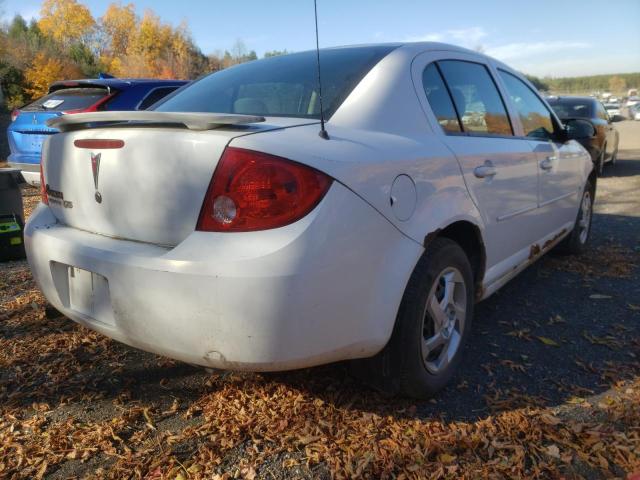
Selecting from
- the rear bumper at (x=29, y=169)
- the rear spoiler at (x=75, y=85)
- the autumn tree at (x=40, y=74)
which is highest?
the autumn tree at (x=40, y=74)

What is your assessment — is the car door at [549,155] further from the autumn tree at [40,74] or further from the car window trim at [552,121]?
the autumn tree at [40,74]

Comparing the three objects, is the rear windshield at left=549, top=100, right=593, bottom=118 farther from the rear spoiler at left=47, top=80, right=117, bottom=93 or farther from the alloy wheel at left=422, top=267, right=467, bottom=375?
the alloy wheel at left=422, top=267, right=467, bottom=375

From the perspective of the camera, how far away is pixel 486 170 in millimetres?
2604

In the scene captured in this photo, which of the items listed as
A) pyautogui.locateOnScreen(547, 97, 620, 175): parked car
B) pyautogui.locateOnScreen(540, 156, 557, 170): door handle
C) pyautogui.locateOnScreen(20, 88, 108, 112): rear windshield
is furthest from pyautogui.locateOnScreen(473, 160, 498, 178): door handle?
pyautogui.locateOnScreen(547, 97, 620, 175): parked car

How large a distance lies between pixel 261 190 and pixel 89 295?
87 centimetres

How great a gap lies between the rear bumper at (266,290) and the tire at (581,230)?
321 cm

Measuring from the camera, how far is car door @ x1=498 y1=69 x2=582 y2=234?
11.2ft

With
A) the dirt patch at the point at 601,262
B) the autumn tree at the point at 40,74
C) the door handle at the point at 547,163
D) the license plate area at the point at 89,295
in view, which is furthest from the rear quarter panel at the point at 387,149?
the autumn tree at the point at 40,74

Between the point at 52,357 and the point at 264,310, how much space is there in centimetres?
171

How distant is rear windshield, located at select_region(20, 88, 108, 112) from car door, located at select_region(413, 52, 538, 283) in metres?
4.49

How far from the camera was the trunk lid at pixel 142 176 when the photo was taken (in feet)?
5.83

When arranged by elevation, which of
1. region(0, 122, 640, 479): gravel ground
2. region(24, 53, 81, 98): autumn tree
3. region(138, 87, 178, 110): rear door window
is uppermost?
region(24, 53, 81, 98): autumn tree

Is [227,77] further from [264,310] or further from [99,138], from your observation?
[264,310]

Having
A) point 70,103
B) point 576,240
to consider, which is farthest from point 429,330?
point 70,103
